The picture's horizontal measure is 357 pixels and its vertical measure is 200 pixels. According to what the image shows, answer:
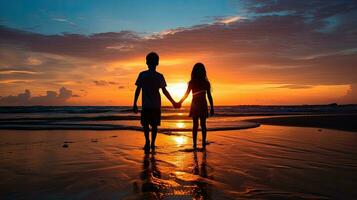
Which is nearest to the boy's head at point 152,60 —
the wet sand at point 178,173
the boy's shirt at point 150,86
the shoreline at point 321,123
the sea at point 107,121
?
the boy's shirt at point 150,86

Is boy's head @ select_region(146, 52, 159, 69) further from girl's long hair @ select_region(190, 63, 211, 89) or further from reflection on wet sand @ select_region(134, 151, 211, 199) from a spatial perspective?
reflection on wet sand @ select_region(134, 151, 211, 199)

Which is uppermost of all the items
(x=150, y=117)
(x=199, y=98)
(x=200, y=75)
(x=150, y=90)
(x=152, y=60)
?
(x=152, y=60)

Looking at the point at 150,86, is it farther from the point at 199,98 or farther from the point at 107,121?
the point at 107,121

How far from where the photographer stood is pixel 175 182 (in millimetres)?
4156

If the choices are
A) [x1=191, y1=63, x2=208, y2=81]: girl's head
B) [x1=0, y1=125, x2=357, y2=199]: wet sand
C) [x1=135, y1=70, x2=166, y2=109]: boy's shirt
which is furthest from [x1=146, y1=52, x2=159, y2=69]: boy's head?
[x1=0, y1=125, x2=357, y2=199]: wet sand

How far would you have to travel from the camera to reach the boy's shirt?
7395 mm

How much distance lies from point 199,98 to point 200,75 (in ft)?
2.07

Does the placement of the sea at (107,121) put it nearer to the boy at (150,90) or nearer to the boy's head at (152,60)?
the boy at (150,90)

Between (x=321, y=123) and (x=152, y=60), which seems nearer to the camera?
(x=152, y=60)

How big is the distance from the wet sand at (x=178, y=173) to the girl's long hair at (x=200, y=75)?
1.91 m

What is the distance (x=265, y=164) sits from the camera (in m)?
5.52

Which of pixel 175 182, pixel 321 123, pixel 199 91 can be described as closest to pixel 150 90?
pixel 199 91

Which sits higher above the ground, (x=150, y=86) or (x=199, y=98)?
(x=150, y=86)

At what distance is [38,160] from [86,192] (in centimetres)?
273
